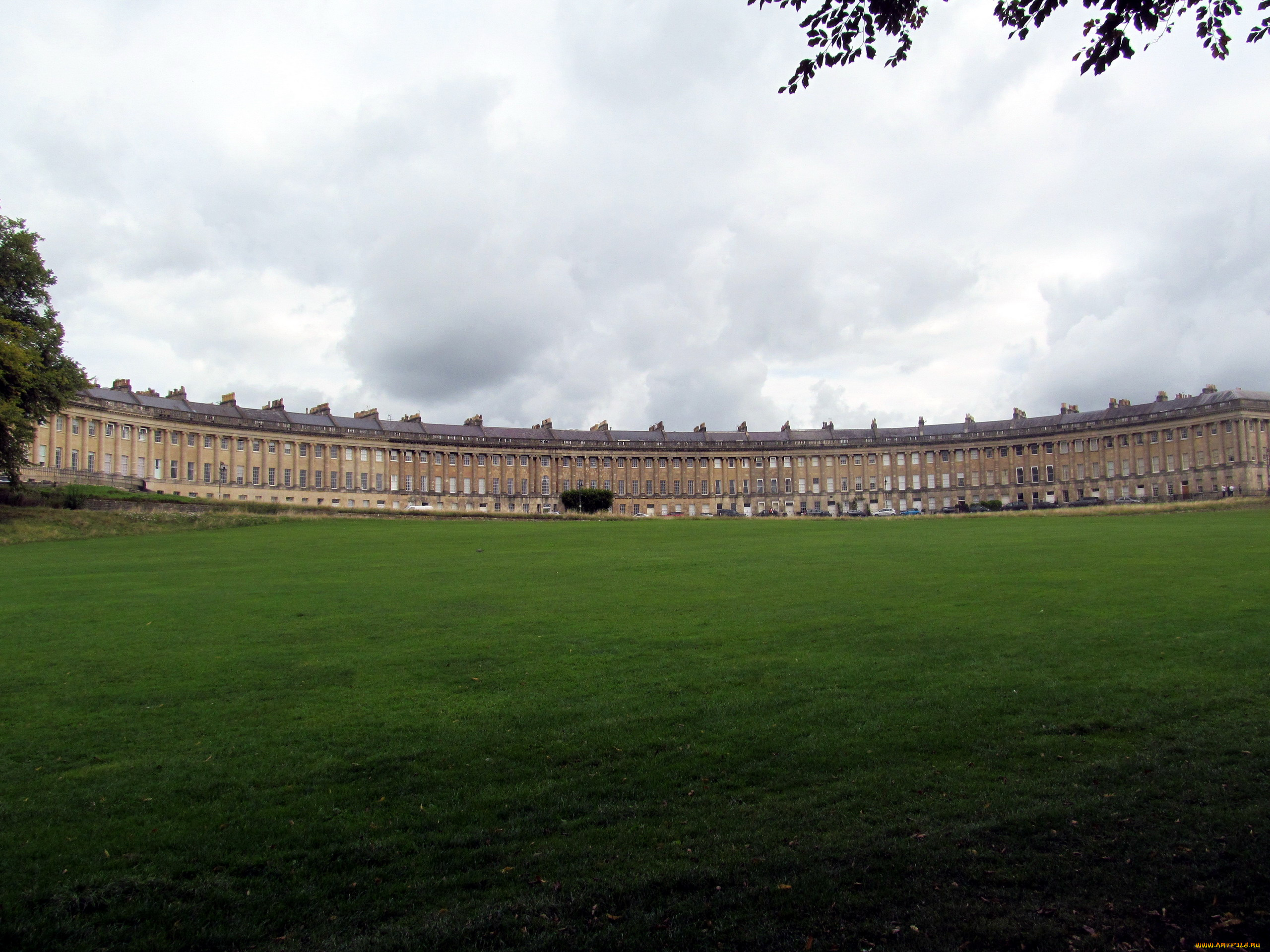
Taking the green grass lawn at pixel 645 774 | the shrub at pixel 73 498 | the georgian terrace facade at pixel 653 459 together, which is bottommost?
the green grass lawn at pixel 645 774

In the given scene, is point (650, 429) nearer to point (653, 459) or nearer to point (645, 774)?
point (653, 459)

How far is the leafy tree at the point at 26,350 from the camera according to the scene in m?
40.5

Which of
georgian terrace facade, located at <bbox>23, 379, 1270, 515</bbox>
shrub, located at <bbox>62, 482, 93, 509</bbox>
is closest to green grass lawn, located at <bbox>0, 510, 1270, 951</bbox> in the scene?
shrub, located at <bbox>62, 482, 93, 509</bbox>

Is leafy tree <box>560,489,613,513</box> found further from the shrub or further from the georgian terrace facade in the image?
the shrub

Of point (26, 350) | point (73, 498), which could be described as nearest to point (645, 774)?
point (26, 350)

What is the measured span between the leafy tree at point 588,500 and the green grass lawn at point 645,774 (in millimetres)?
72096

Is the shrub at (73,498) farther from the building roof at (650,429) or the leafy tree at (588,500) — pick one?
the leafy tree at (588,500)

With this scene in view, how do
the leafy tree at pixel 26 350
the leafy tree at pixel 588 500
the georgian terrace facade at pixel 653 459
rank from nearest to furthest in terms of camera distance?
the leafy tree at pixel 26 350, the georgian terrace facade at pixel 653 459, the leafy tree at pixel 588 500

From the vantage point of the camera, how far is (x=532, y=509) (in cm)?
10712

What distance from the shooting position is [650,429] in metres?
124

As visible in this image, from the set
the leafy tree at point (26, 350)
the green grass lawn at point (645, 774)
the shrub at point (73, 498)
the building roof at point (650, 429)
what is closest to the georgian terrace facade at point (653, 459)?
the building roof at point (650, 429)

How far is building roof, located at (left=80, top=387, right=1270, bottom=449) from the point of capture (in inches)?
3570

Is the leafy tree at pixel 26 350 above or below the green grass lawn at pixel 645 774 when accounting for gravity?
above

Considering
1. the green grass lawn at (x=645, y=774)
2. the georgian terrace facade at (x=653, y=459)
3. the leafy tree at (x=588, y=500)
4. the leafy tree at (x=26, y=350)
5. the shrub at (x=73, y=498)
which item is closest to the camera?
the green grass lawn at (x=645, y=774)
